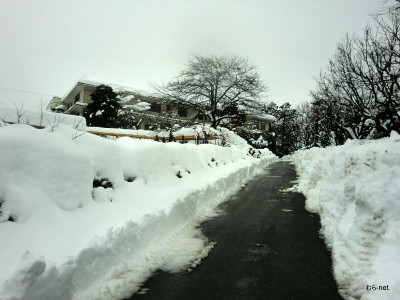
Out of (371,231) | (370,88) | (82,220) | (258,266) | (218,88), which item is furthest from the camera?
(218,88)

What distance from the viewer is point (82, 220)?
13.9 feet

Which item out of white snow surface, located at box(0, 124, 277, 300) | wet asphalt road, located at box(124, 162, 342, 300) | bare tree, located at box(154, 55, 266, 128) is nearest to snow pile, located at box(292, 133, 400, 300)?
wet asphalt road, located at box(124, 162, 342, 300)

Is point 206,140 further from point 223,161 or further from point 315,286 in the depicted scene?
point 315,286

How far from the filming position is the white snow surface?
3.04 meters

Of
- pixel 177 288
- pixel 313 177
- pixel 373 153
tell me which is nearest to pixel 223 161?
pixel 313 177

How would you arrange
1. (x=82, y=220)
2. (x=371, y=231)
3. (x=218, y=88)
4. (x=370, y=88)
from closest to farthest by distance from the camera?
(x=371, y=231), (x=82, y=220), (x=370, y=88), (x=218, y=88)

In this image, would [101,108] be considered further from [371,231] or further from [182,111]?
[371,231]

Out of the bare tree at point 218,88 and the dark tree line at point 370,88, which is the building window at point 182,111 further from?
the dark tree line at point 370,88

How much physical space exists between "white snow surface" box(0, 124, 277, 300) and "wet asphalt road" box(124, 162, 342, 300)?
318 millimetres

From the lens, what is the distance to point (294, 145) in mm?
66188

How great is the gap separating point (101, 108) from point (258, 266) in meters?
26.4

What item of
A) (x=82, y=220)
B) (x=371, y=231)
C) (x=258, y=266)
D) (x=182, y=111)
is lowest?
(x=258, y=266)

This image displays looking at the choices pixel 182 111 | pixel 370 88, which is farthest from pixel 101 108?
pixel 370 88

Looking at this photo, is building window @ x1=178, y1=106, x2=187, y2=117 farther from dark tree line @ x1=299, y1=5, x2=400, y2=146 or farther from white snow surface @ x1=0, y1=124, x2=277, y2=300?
white snow surface @ x1=0, y1=124, x2=277, y2=300
